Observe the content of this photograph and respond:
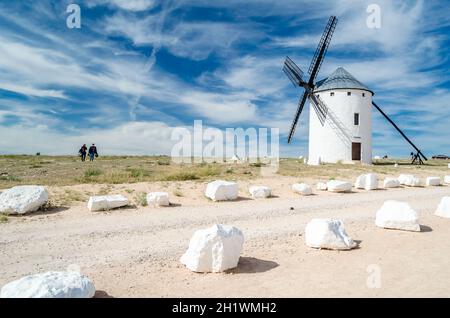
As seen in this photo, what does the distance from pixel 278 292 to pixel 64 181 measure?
42.2 feet

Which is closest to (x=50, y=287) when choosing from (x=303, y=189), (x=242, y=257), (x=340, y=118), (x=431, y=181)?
(x=242, y=257)

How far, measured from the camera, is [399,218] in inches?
317

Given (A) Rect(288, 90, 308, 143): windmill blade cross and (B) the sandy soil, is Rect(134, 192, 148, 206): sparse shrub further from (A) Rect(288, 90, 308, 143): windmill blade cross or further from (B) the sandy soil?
(A) Rect(288, 90, 308, 143): windmill blade cross

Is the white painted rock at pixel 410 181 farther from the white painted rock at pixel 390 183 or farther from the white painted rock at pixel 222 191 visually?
the white painted rock at pixel 222 191

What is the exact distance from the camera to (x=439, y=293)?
4.60 m

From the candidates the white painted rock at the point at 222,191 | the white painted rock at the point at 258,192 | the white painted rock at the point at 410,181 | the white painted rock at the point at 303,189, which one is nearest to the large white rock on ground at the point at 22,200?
the white painted rock at the point at 222,191

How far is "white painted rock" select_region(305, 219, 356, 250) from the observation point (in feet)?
21.7

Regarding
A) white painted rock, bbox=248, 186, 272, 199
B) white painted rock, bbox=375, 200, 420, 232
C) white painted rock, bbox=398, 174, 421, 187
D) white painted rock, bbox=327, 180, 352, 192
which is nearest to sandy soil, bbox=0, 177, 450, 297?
white painted rock, bbox=375, 200, 420, 232

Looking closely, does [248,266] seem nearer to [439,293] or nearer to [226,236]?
[226,236]

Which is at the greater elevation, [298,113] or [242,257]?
[298,113]

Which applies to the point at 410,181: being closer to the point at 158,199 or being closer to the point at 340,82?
the point at 158,199

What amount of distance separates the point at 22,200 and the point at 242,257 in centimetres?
692

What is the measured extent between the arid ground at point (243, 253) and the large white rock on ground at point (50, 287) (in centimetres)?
65
